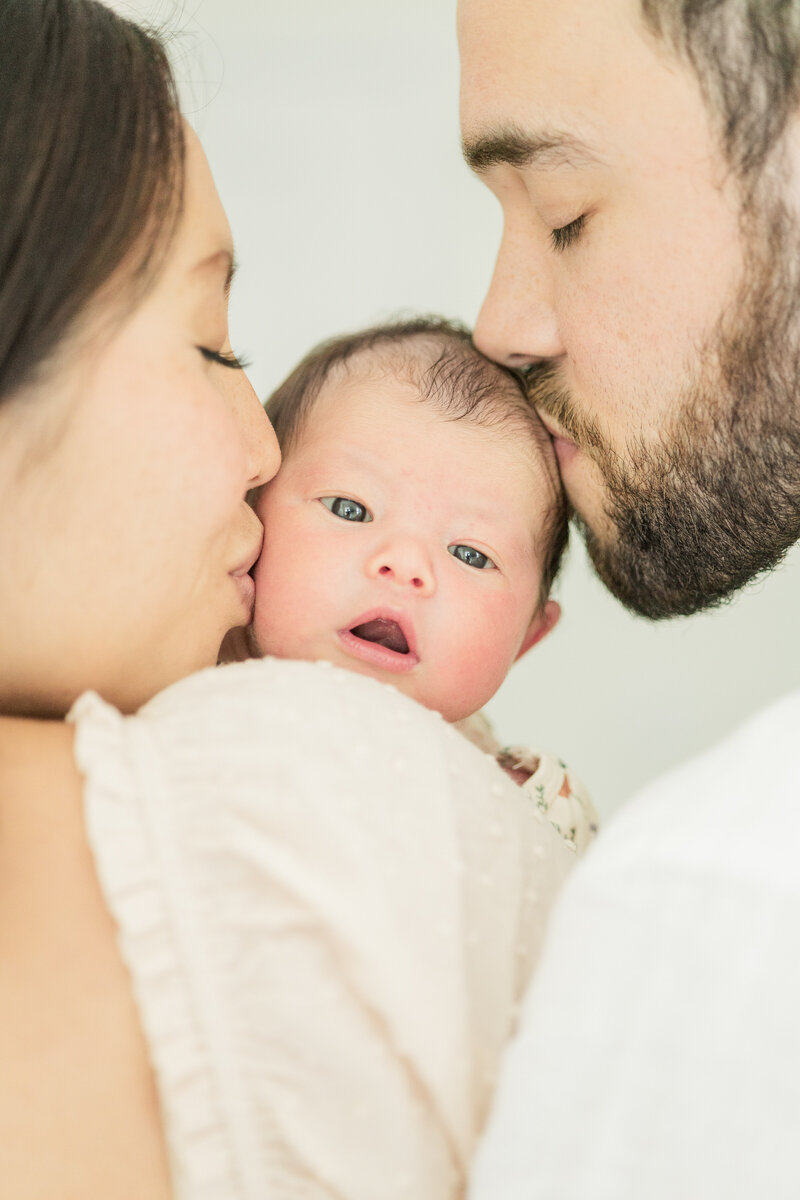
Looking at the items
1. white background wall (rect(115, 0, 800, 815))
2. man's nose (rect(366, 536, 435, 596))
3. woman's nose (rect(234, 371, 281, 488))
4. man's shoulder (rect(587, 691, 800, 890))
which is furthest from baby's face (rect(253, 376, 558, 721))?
white background wall (rect(115, 0, 800, 815))

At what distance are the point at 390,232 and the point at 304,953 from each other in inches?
84.1

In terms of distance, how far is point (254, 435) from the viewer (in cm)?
97

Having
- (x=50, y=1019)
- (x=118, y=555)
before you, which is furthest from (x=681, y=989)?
(x=118, y=555)

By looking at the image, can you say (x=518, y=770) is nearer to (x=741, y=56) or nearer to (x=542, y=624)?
(x=542, y=624)

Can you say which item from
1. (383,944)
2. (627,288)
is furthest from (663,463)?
(383,944)

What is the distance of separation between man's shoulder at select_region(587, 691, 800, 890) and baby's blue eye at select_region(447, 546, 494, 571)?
556mm

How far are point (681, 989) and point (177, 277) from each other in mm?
603

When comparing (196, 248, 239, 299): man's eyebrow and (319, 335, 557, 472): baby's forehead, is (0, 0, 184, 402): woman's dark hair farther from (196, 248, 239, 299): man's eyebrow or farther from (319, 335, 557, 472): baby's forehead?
(319, 335, 557, 472): baby's forehead

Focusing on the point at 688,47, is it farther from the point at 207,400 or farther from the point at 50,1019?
the point at 50,1019

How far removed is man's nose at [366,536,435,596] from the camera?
3.43 feet

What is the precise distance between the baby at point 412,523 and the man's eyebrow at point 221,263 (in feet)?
0.85

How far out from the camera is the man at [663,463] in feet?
1.63

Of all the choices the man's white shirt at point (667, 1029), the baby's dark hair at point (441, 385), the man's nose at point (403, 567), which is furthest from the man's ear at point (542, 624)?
the man's white shirt at point (667, 1029)

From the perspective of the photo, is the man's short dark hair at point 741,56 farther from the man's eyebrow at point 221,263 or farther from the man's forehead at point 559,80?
the man's eyebrow at point 221,263
